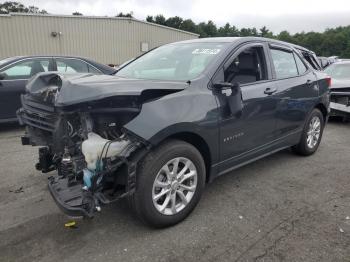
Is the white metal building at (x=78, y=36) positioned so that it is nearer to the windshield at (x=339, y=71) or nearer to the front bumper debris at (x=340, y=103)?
the windshield at (x=339, y=71)

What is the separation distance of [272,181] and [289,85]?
1276 millimetres

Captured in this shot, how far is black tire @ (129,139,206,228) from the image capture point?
2697 millimetres

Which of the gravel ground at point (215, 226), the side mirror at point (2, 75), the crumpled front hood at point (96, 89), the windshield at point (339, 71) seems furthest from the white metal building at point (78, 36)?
the crumpled front hood at point (96, 89)

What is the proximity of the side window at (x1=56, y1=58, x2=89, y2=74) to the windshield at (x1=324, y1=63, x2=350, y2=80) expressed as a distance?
622 cm

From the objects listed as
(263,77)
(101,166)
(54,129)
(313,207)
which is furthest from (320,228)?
(54,129)

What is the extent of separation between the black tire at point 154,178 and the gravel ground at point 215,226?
122 mm

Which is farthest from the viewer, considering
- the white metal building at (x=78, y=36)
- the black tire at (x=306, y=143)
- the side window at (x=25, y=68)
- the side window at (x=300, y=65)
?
the white metal building at (x=78, y=36)

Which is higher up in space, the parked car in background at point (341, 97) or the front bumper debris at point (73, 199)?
the parked car in background at point (341, 97)

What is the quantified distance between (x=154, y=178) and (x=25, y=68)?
4993 mm

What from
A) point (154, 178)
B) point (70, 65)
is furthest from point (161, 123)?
point (70, 65)

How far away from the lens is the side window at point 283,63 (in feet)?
13.7

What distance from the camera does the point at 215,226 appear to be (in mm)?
3047

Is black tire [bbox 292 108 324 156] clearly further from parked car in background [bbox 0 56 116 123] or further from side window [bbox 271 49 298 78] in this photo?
parked car in background [bbox 0 56 116 123]

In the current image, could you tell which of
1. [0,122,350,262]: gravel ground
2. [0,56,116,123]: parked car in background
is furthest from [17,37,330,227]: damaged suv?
[0,56,116,123]: parked car in background
